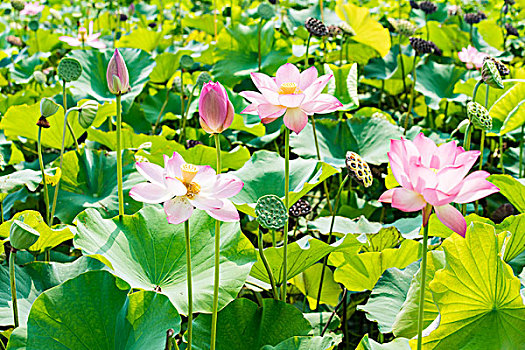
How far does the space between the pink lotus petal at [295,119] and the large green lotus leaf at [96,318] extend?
1.08ft

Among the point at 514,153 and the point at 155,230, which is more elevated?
the point at 155,230

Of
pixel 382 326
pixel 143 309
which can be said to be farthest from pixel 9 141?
pixel 382 326

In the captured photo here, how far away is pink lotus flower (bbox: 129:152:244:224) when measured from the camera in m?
0.70

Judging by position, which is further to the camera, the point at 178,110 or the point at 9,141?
the point at 178,110

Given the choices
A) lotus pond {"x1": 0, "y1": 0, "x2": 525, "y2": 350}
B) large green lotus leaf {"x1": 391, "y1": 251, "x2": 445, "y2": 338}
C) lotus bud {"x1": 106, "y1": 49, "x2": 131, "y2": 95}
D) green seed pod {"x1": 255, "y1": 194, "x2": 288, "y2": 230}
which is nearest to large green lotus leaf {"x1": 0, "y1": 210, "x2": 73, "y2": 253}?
lotus pond {"x1": 0, "y1": 0, "x2": 525, "y2": 350}

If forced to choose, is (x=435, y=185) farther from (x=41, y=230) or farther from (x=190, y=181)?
(x=41, y=230)

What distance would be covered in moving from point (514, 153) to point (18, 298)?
5.33 feet

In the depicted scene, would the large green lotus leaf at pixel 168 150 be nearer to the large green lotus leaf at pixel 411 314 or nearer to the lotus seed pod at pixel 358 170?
the lotus seed pod at pixel 358 170

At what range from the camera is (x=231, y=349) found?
92 cm

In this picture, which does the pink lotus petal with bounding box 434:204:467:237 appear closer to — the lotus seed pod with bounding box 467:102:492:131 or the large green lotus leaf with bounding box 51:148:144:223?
the lotus seed pod with bounding box 467:102:492:131

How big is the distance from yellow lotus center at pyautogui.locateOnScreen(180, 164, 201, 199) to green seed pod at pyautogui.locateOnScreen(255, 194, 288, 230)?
13 cm

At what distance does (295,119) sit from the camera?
0.86m

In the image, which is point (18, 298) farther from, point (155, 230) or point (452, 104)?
point (452, 104)

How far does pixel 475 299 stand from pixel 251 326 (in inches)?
14.9
